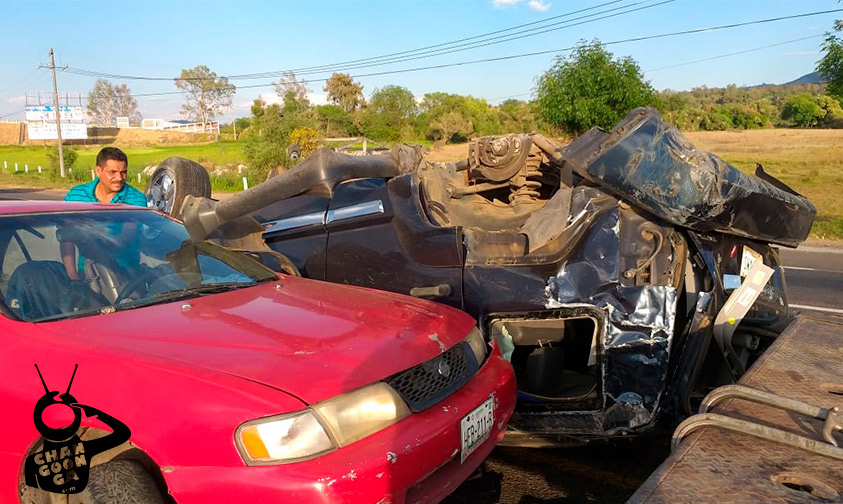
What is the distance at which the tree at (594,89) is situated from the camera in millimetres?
21859

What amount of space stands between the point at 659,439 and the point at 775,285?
4.33 ft

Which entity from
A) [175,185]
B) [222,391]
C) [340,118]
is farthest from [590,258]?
[340,118]

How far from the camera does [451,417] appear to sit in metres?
2.59

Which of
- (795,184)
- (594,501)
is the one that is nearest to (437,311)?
(594,501)

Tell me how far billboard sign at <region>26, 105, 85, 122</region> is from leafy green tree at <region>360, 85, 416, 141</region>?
32812mm

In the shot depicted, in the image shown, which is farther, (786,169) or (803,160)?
(803,160)

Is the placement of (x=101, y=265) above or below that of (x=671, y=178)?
below

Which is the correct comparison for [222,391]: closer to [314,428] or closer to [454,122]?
[314,428]

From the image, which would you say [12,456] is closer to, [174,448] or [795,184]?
[174,448]

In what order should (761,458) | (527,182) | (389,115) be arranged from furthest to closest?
(389,115) < (527,182) < (761,458)

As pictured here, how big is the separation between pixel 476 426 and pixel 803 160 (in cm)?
2951

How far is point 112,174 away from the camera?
523 cm

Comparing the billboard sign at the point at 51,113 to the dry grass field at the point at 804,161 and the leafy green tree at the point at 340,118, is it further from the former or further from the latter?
the dry grass field at the point at 804,161

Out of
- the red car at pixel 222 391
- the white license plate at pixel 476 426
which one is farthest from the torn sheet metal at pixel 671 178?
the white license plate at pixel 476 426
